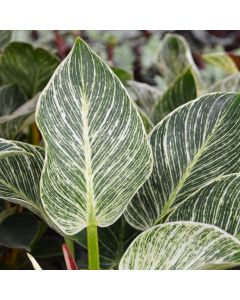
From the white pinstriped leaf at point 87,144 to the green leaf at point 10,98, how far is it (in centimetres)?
31

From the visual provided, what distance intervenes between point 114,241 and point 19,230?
0.12 metres

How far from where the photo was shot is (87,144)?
1.39ft

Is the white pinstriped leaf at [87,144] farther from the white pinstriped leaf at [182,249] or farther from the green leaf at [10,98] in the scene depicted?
the green leaf at [10,98]

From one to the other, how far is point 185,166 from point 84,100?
0.12 metres

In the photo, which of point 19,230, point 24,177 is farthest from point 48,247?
point 24,177

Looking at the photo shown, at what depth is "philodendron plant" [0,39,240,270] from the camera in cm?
42

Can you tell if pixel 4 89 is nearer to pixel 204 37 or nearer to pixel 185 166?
pixel 185 166

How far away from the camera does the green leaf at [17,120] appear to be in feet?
2.07

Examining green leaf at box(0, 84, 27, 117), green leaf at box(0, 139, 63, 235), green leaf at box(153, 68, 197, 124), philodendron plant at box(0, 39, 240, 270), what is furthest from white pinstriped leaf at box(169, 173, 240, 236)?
green leaf at box(0, 84, 27, 117)

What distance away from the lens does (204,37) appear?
1688 mm

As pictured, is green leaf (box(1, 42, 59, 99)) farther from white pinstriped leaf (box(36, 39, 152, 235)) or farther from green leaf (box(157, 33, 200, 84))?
white pinstriped leaf (box(36, 39, 152, 235))

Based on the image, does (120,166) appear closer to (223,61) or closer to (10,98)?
(10,98)

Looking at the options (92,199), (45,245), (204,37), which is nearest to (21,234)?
(45,245)

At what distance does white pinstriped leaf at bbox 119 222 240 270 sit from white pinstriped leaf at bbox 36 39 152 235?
36mm
